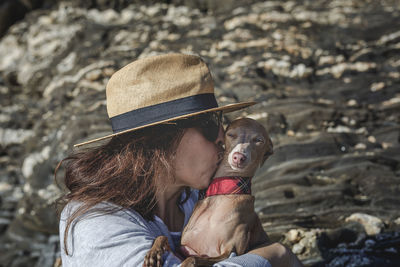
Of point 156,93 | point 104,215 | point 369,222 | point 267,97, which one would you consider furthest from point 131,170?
point 267,97

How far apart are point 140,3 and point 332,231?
552 cm

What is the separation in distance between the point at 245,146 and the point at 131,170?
62 centimetres

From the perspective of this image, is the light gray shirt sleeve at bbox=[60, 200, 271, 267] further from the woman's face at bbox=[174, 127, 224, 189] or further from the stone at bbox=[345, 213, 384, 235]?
the stone at bbox=[345, 213, 384, 235]

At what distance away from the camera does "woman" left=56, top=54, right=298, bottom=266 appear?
1748 mm

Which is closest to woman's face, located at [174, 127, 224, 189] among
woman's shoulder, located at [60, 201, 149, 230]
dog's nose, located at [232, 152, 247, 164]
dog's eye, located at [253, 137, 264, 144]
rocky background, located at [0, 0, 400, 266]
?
dog's nose, located at [232, 152, 247, 164]

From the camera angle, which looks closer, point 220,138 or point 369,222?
point 220,138

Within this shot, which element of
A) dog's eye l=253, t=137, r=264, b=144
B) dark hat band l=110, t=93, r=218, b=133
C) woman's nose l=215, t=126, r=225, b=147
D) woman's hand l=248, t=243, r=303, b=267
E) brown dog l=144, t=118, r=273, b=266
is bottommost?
woman's hand l=248, t=243, r=303, b=267

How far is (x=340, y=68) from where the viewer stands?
16.2 feet

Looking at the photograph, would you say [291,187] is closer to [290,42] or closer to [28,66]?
[290,42]

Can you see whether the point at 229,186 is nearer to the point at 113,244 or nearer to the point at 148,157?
the point at 148,157

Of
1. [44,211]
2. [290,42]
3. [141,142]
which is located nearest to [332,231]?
[141,142]

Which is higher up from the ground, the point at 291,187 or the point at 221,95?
the point at 221,95

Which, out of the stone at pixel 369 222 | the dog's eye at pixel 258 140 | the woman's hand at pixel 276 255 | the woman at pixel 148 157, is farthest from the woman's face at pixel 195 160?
the stone at pixel 369 222

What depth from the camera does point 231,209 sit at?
6.15 ft
